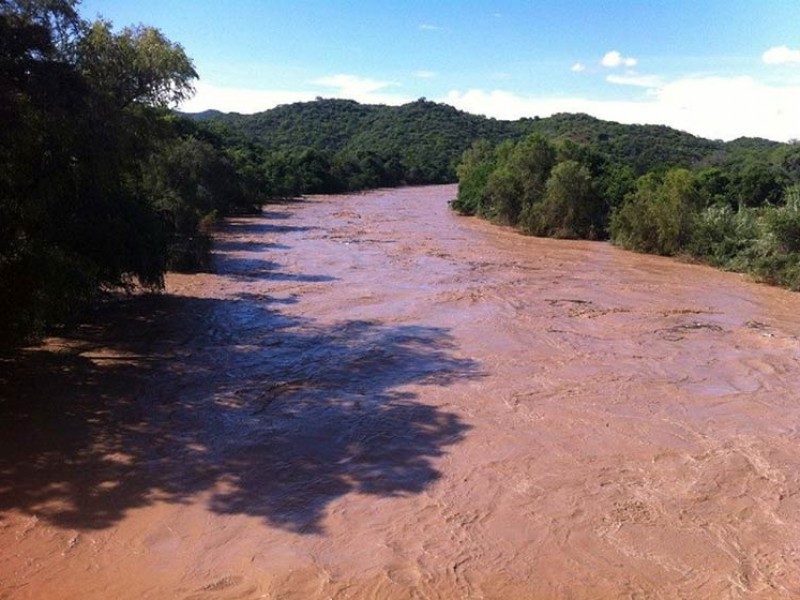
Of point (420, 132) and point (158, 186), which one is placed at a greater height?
point (420, 132)

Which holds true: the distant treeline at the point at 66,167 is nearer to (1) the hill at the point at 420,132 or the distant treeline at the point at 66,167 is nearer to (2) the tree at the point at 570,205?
(2) the tree at the point at 570,205

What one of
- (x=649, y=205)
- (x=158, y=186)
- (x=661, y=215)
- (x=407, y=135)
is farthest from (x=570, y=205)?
(x=407, y=135)

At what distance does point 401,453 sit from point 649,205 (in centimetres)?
2452

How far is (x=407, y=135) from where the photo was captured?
350 ft

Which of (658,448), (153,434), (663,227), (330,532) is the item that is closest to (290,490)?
(330,532)

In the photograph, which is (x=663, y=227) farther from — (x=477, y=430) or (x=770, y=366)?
(x=477, y=430)

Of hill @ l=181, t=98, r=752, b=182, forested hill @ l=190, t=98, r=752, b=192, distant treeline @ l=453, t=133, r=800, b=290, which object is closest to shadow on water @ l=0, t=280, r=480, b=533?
distant treeline @ l=453, t=133, r=800, b=290

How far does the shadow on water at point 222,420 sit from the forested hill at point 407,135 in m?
51.9

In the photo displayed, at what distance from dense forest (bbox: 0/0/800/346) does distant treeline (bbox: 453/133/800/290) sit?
0.08 metres

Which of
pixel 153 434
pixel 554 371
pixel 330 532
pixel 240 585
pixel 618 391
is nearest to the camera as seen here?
pixel 240 585

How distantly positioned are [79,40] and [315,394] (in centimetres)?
751

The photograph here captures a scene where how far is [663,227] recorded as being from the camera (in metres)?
29.9

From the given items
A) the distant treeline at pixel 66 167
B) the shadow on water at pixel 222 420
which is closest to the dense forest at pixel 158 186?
the distant treeline at pixel 66 167

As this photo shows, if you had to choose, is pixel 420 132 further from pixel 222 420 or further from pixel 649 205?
pixel 222 420
